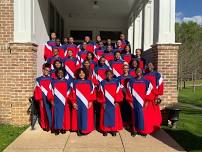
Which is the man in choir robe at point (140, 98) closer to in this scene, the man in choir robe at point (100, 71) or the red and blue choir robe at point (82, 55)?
the man in choir robe at point (100, 71)

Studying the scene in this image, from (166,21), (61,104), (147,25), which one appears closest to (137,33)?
(147,25)

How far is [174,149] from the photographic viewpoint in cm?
816

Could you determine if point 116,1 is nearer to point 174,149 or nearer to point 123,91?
point 123,91

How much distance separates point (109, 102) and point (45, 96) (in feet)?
5.28

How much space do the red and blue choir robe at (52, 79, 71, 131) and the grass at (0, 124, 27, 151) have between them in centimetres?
103

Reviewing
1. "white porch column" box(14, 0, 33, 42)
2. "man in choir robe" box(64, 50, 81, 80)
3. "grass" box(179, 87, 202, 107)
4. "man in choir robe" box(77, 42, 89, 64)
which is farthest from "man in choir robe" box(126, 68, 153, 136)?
"grass" box(179, 87, 202, 107)

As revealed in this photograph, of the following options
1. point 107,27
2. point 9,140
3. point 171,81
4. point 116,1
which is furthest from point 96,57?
point 107,27

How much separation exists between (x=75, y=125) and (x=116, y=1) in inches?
351

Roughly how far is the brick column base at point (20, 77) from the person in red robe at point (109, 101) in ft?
7.42

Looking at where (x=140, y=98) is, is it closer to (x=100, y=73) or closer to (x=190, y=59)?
(x=100, y=73)

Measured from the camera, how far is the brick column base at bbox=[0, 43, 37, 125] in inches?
416

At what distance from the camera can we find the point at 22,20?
10.7 metres

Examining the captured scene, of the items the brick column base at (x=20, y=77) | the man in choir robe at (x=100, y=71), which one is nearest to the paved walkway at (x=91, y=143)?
the brick column base at (x=20, y=77)

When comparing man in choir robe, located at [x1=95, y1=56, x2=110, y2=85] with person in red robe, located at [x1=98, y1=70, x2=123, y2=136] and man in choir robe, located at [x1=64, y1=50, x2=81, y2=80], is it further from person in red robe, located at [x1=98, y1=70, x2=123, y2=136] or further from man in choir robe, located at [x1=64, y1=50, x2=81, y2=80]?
person in red robe, located at [x1=98, y1=70, x2=123, y2=136]
